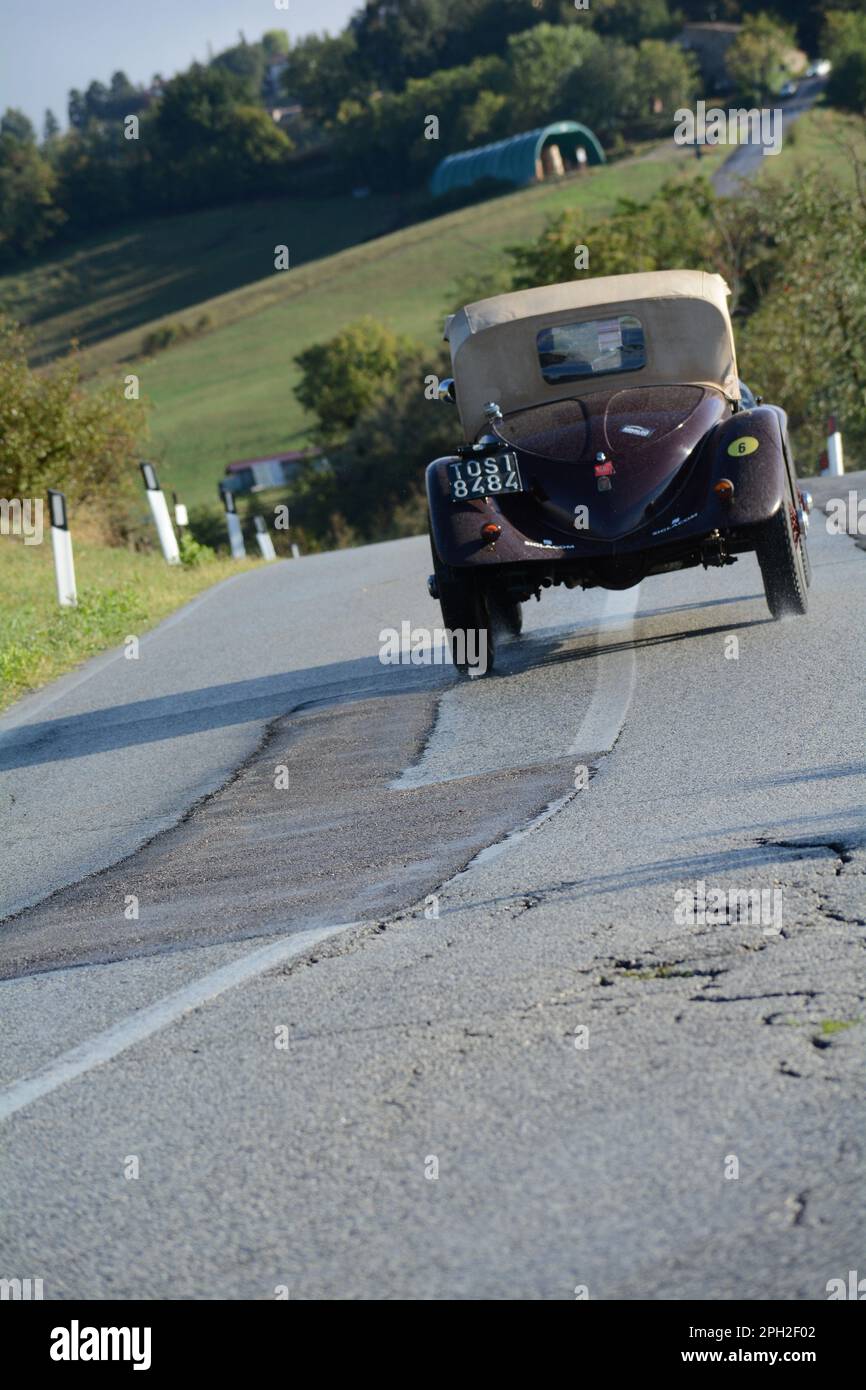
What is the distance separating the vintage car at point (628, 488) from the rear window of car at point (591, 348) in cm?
2

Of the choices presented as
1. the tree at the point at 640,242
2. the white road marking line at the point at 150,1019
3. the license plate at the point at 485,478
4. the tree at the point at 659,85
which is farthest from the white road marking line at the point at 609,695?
the tree at the point at 659,85

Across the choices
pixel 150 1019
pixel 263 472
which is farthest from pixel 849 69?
pixel 150 1019

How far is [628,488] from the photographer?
8.86 m

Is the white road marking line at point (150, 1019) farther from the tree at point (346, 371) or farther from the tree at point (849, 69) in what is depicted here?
the tree at point (849, 69)

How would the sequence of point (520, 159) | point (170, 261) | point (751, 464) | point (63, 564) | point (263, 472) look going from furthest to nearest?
1. point (170, 261)
2. point (520, 159)
3. point (263, 472)
4. point (63, 564)
5. point (751, 464)

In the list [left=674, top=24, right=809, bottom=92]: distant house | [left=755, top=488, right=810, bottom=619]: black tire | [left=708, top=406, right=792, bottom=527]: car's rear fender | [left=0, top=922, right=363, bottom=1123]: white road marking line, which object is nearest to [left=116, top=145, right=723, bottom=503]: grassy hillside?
[left=674, top=24, right=809, bottom=92]: distant house

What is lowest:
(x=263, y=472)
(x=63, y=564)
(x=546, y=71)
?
(x=63, y=564)

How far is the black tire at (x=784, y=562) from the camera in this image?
343 inches

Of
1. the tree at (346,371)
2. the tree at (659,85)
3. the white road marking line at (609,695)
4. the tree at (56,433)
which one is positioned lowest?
the white road marking line at (609,695)

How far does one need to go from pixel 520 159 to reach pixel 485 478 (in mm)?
120671

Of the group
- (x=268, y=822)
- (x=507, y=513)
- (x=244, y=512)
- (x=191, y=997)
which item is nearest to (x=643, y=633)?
(x=507, y=513)

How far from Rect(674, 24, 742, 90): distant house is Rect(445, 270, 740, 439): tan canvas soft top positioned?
498 ft

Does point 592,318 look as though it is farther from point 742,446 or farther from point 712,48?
point 712,48
